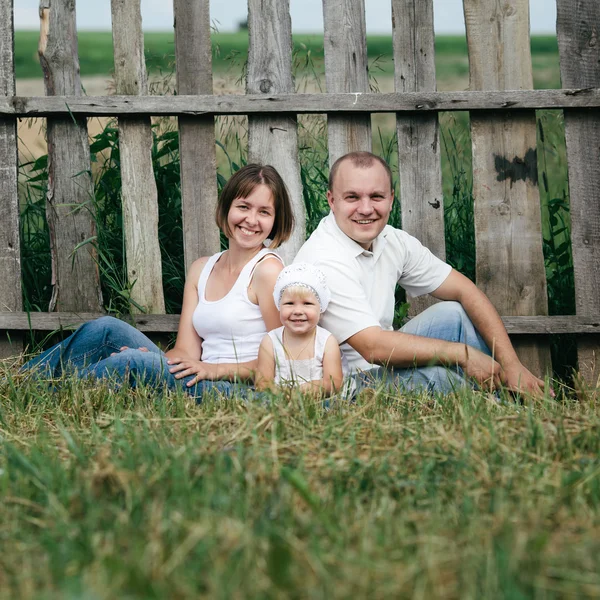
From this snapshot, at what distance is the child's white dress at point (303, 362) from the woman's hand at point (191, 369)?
0.28 m

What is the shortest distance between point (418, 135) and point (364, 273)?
31.3 inches

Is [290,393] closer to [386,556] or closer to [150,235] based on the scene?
[386,556]

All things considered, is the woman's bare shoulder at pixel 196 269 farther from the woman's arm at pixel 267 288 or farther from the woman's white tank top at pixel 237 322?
the woman's arm at pixel 267 288

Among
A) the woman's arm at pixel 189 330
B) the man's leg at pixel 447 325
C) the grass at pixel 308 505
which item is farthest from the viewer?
the woman's arm at pixel 189 330

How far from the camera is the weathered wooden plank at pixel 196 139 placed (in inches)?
141

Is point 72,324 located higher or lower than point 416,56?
lower

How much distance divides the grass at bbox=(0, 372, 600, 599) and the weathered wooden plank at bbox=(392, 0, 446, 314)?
133 cm

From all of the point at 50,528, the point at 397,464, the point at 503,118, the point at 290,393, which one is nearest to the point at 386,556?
the point at 397,464

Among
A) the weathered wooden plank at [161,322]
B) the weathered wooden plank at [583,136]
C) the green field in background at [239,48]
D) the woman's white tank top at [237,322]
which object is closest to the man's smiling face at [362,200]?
the woman's white tank top at [237,322]

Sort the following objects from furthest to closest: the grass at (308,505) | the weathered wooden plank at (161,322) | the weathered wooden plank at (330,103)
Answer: the weathered wooden plank at (161,322), the weathered wooden plank at (330,103), the grass at (308,505)

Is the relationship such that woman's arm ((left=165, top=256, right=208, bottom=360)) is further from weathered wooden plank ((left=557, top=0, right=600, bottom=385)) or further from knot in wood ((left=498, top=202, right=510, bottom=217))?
weathered wooden plank ((left=557, top=0, right=600, bottom=385))

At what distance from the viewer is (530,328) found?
359cm

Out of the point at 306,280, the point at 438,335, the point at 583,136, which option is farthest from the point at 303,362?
the point at 583,136

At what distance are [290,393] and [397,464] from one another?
63 cm
